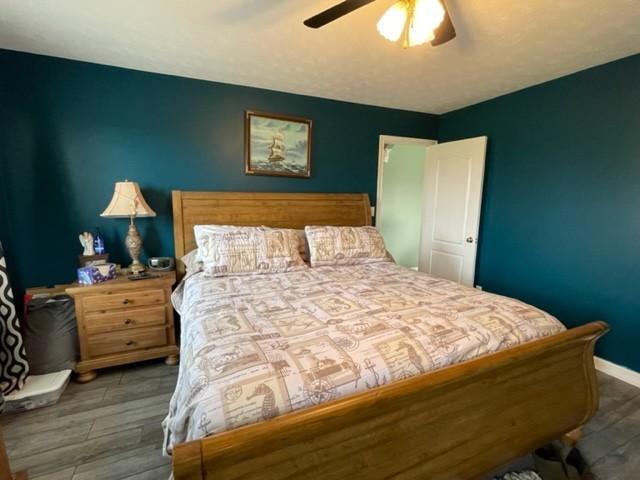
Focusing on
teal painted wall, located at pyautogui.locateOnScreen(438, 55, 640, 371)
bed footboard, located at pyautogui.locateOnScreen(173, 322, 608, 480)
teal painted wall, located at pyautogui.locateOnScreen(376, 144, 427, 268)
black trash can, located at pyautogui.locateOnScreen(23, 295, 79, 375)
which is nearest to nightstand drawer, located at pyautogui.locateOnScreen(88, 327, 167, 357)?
black trash can, located at pyautogui.locateOnScreen(23, 295, 79, 375)

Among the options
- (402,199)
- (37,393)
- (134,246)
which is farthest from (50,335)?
(402,199)

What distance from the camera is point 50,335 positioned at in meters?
2.14

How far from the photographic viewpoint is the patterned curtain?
189cm

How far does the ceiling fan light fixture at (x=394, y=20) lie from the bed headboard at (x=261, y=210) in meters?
1.86

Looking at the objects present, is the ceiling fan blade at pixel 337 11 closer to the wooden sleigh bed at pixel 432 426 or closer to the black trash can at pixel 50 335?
the wooden sleigh bed at pixel 432 426

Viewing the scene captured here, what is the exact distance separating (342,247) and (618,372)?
7.72ft

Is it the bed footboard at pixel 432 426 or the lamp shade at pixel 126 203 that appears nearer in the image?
the bed footboard at pixel 432 426

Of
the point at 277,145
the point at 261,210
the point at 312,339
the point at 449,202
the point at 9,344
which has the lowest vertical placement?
the point at 9,344

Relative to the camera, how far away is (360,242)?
2.81m

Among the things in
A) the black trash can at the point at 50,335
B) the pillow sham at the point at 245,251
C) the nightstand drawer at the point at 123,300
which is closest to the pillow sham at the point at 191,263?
the pillow sham at the point at 245,251

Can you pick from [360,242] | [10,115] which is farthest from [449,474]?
[10,115]

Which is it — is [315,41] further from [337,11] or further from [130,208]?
[130,208]

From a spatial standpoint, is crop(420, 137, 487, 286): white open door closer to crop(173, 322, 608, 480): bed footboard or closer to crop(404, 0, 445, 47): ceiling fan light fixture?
crop(173, 322, 608, 480): bed footboard

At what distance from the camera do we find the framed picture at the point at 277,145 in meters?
2.97
